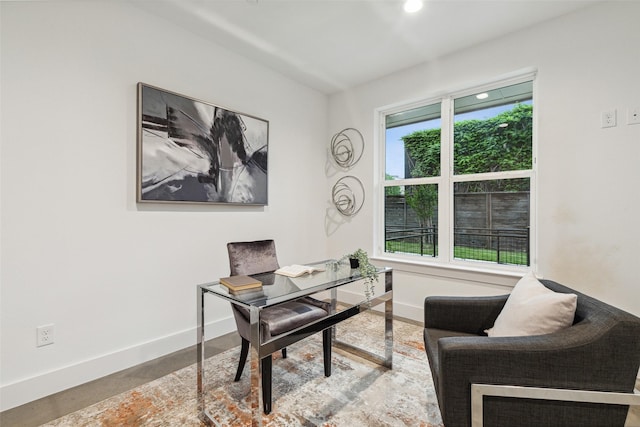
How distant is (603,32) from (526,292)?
211cm

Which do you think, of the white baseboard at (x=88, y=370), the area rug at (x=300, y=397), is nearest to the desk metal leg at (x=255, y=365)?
the area rug at (x=300, y=397)

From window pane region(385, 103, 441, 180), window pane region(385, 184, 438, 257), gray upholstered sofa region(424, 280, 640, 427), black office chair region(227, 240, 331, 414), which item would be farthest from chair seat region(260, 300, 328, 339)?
window pane region(385, 103, 441, 180)

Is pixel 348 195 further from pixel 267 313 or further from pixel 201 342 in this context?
pixel 201 342

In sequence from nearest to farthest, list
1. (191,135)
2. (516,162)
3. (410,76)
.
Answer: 1. (191,135)
2. (516,162)
3. (410,76)

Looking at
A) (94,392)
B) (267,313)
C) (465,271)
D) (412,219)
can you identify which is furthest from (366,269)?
(94,392)

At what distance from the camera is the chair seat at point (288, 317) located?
173 cm

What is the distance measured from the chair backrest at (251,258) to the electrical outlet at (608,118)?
2644 millimetres

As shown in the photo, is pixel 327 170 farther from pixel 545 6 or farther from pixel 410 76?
pixel 545 6

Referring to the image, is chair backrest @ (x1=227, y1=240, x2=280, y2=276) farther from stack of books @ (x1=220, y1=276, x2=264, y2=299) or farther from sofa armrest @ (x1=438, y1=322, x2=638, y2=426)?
sofa armrest @ (x1=438, y1=322, x2=638, y2=426)

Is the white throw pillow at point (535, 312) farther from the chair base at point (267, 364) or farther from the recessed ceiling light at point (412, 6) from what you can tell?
the recessed ceiling light at point (412, 6)

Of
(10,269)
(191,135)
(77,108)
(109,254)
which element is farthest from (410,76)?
(10,269)

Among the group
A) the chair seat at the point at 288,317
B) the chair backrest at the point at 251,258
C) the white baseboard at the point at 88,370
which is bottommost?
the white baseboard at the point at 88,370

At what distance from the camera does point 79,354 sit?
2.00 metres

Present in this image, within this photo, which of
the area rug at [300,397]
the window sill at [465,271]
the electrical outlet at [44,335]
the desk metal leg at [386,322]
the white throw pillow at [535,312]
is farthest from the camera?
the window sill at [465,271]
